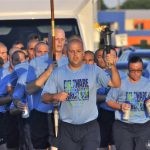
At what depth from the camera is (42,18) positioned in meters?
10.4

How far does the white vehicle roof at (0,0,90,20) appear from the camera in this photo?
1023cm

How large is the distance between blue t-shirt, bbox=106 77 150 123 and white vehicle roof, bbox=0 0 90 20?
3.03m

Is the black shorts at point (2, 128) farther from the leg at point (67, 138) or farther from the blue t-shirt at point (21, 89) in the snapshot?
the leg at point (67, 138)

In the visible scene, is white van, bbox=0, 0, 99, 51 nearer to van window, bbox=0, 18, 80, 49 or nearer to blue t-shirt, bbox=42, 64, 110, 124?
van window, bbox=0, 18, 80, 49

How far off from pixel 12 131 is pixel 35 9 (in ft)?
8.65

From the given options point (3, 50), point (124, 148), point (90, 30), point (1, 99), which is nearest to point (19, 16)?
point (90, 30)

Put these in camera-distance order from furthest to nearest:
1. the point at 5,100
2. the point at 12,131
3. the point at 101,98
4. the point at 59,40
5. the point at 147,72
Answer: the point at 12,131 → the point at 147,72 → the point at 5,100 → the point at 101,98 → the point at 59,40

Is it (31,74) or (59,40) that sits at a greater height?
(59,40)

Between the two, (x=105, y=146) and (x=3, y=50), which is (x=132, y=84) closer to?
(x=105, y=146)

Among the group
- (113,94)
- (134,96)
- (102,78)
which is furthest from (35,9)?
(102,78)

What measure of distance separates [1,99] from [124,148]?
163cm

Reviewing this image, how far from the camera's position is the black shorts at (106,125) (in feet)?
26.8

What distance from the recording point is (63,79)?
673 cm

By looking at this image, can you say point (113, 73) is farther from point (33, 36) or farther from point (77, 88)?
point (33, 36)
